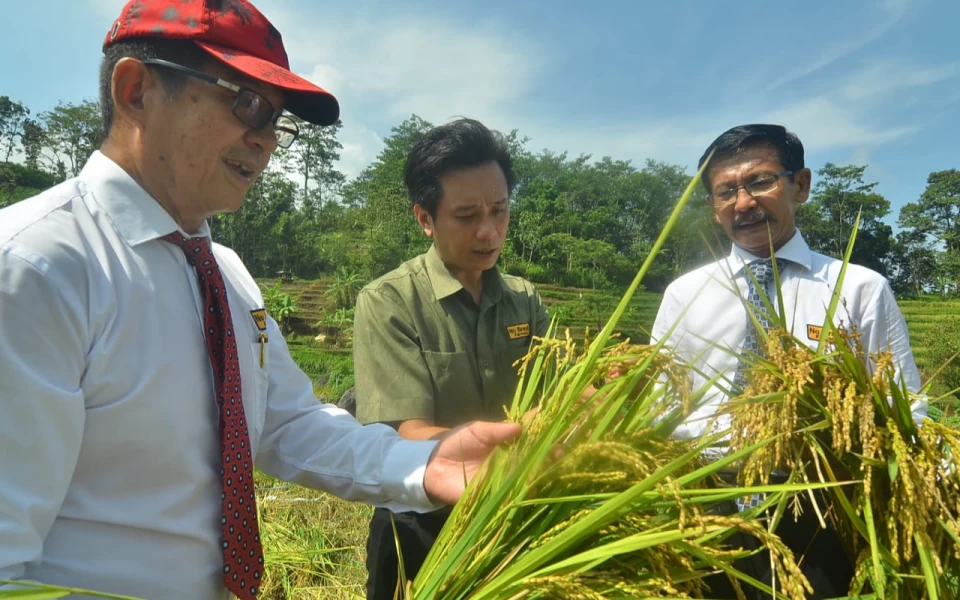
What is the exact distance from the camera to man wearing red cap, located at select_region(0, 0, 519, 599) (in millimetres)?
1088

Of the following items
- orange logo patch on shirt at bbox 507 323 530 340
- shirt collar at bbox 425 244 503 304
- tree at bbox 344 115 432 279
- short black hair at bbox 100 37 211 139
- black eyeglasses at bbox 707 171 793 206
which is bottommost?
orange logo patch on shirt at bbox 507 323 530 340

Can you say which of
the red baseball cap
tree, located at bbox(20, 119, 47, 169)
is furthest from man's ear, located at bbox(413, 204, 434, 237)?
tree, located at bbox(20, 119, 47, 169)

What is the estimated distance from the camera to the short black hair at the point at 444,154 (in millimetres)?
2391

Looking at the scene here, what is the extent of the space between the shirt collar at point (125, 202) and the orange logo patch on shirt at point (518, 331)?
1.44m

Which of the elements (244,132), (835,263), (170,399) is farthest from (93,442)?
(835,263)

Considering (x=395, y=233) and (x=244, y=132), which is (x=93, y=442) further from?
(x=395, y=233)

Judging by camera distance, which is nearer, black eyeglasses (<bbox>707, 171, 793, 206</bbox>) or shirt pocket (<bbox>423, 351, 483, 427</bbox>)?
shirt pocket (<bbox>423, 351, 483, 427</bbox>)

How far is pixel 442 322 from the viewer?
7.67ft

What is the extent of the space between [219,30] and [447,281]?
1.27 metres

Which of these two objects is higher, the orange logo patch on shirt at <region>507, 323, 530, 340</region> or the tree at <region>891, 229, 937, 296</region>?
the tree at <region>891, 229, 937, 296</region>

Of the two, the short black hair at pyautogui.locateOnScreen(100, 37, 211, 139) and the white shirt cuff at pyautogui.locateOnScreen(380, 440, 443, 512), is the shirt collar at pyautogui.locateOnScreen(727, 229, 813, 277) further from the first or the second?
the short black hair at pyautogui.locateOnScreen(100, 37, 211, 139)

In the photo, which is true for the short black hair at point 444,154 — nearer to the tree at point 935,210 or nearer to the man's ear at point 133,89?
the man's ear at point 133,89

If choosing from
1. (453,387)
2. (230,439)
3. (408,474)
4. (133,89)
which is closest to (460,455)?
(408,474)

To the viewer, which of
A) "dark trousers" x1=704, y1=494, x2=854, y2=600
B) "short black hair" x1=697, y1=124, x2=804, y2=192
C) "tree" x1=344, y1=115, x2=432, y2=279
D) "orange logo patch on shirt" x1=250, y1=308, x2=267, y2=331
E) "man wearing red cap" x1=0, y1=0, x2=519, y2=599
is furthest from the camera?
"tree" x1=344, y1=115, x2=432, y2=279
